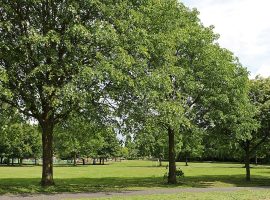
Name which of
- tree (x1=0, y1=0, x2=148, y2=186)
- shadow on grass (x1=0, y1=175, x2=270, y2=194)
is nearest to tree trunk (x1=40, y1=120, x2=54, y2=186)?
shadow on grass (x1=0, y1=175, x2=270, y2=194)

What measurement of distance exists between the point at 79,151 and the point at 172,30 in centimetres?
7140

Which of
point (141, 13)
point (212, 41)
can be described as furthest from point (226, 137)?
point (141, 13)

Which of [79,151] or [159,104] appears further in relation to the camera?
[79,151]

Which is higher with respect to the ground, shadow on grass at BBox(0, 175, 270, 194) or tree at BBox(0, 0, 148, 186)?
tree at BBox(0, 0, 148, 186)

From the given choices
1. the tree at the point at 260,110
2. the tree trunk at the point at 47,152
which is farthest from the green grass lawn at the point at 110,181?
the tree at the point at 260,110

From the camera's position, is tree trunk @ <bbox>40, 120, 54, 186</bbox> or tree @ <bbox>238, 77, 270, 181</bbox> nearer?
tree trunk @ <bbox>40, 120, 54, 186</bbox>

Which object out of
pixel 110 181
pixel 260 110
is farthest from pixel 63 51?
pixel 260 110

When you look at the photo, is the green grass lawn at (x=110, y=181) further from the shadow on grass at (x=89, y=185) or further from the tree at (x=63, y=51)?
the tree at (x=63, y=51)

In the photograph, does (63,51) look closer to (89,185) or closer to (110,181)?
(89,185)

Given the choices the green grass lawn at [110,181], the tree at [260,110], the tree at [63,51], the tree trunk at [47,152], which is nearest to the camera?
the tree at [63,51]

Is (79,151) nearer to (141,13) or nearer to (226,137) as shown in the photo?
(226,137)

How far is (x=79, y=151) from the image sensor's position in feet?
315

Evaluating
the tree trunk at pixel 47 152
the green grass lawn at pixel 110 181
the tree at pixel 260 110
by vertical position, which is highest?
the tree at pixel 260 110

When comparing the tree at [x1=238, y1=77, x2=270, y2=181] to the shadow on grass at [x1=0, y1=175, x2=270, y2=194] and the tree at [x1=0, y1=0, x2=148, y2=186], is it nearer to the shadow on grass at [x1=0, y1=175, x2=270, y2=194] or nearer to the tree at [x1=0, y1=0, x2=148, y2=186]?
the shadow on grass at [x1=0, y1=175, x2=270, y2=194]
